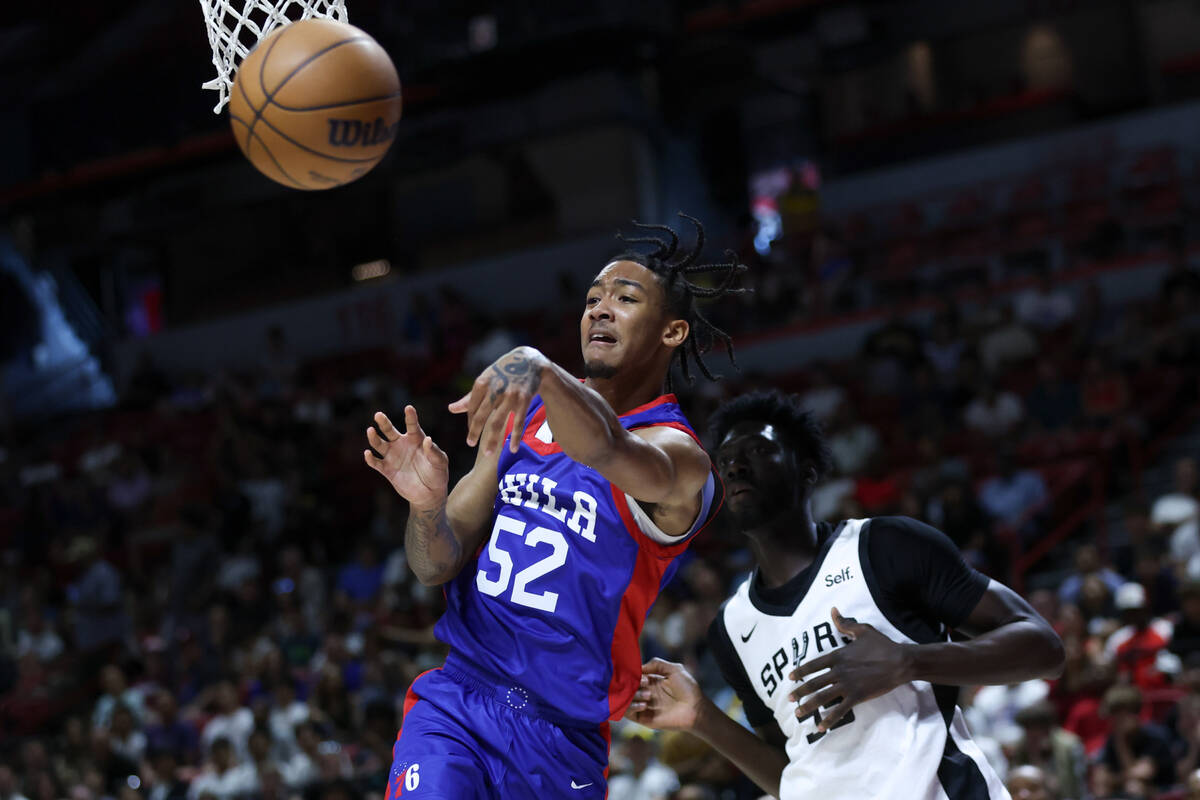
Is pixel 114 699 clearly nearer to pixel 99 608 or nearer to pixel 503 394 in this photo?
pixel 99 608

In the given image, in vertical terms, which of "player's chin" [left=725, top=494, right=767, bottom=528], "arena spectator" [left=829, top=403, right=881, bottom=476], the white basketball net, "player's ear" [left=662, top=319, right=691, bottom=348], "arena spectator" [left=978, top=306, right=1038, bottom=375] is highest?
the white basketball net

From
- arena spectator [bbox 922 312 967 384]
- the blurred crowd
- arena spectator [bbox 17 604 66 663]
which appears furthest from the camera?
arena spectator [bbox 17 604 66 663]

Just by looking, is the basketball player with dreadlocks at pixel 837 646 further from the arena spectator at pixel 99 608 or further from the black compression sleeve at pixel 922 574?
the arena spectator at pixel 99 608

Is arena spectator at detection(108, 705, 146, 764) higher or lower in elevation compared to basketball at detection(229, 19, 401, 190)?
lower

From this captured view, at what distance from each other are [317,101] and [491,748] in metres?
1.84

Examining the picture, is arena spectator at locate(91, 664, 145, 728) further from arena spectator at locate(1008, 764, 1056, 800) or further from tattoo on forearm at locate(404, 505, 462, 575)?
tattoo on forearm at locate(404, 505, 462, 575)

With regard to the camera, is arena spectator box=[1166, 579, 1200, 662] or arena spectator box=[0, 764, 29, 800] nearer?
arena spectator box=[1166, 579, 1200, 662]

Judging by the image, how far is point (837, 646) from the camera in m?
3.44

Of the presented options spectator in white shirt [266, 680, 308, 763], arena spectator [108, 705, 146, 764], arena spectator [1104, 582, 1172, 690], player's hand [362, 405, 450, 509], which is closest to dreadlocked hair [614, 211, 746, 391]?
player's hand [362, 405, 450, 509]

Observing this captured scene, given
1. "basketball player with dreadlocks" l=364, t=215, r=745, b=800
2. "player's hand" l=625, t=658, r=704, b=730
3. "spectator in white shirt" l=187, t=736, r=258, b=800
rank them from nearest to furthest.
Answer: "basketball player with dreadlocks" l=364, t=215, r=745, b=800 → "player's hand" l=625, t=658, r=704, b=730 → "spectator in white shirt" l=187, t=736, r=258, b=800

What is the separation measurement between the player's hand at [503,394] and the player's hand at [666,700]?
1.21m

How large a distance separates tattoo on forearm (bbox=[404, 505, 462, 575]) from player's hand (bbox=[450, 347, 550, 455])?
2.21 feet

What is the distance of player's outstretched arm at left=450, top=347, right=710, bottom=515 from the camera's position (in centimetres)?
264

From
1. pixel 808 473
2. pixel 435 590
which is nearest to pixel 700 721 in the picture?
pixel 808 473
